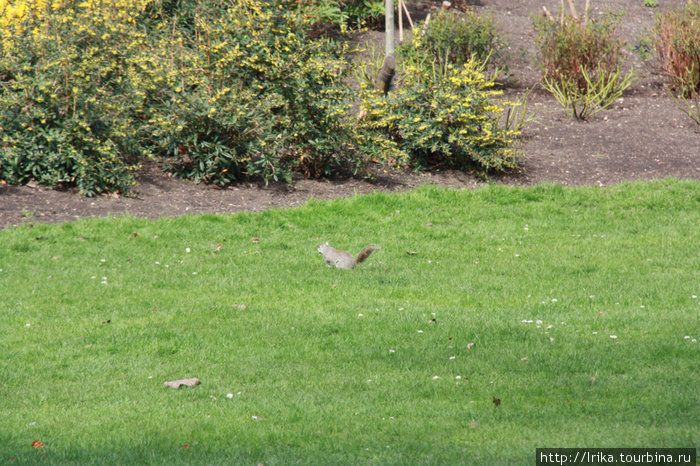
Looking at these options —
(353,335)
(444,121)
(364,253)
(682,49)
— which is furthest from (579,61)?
(353,335)

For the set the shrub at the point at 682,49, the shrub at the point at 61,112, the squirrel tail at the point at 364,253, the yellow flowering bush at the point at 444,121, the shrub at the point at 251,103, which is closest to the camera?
the squirrel tail at the point at 364,253

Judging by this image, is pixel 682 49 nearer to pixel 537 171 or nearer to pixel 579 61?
pixel 579 61

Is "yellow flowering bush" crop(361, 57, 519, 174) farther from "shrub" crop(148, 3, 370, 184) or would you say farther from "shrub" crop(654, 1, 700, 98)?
"shrub" crop(654, 1, 700, 98)

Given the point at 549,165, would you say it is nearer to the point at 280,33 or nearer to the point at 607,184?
the point at 607,184

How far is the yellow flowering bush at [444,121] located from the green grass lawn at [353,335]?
1520 millimetres

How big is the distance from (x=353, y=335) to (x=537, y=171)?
693 cm

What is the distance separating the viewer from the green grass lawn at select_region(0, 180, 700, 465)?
4188mm

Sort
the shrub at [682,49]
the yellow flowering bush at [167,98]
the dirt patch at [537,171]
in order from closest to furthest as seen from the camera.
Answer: the dirt patch at [537,171] → the yellow flowering bush at [167,98] → the shrub at [682,49]

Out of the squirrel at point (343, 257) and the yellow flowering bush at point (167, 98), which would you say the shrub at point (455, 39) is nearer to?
the yellow flowering bush at point (167, 98)

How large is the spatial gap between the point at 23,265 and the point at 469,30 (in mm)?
10719

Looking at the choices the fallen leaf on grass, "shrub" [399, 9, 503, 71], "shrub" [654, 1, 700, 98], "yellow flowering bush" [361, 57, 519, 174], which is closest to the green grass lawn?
the fallen leaf on grass

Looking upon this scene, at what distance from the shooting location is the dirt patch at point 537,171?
9820 millimetres

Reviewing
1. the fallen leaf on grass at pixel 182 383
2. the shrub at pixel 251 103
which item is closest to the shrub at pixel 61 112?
the shrub at pixel 251 103

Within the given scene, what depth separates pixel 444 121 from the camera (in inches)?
461
